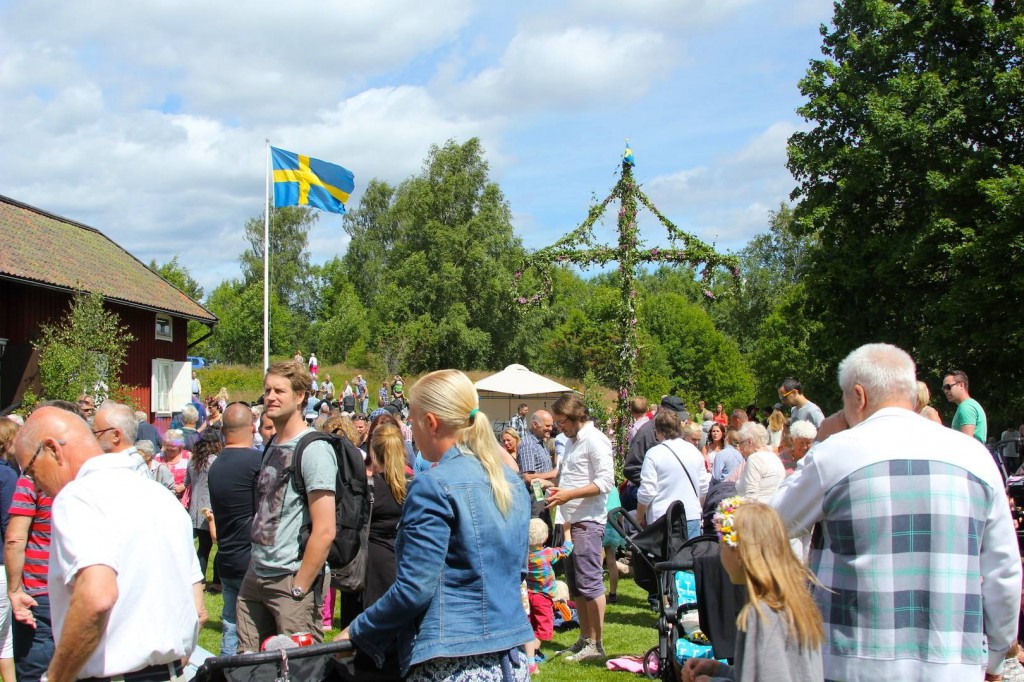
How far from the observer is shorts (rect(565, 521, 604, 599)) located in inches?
256

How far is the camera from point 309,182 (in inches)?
869

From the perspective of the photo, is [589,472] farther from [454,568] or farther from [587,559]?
[454,568]

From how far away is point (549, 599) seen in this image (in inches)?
285

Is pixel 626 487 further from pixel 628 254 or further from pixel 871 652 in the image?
pixel 871 652

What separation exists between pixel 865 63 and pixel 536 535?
22679mm

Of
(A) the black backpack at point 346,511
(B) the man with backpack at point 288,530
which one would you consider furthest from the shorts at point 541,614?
(B) the man with backpack at point 288,530

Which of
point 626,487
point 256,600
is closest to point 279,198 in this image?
point 626,487

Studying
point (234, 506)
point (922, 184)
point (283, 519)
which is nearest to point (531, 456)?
point (234, 506)

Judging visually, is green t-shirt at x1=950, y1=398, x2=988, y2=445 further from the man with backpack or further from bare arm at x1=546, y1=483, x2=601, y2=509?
the man with backpack

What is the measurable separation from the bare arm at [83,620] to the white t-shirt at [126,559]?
0.04 metres

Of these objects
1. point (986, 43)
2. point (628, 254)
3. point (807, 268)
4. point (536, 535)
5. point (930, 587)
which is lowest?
point (536, 535)

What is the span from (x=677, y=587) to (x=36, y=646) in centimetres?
361

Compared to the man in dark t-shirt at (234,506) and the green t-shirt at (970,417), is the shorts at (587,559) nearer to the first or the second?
the man in dark t-shirt at (234,506)

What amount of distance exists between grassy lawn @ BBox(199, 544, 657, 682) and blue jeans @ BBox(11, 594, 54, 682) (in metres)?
2.64
